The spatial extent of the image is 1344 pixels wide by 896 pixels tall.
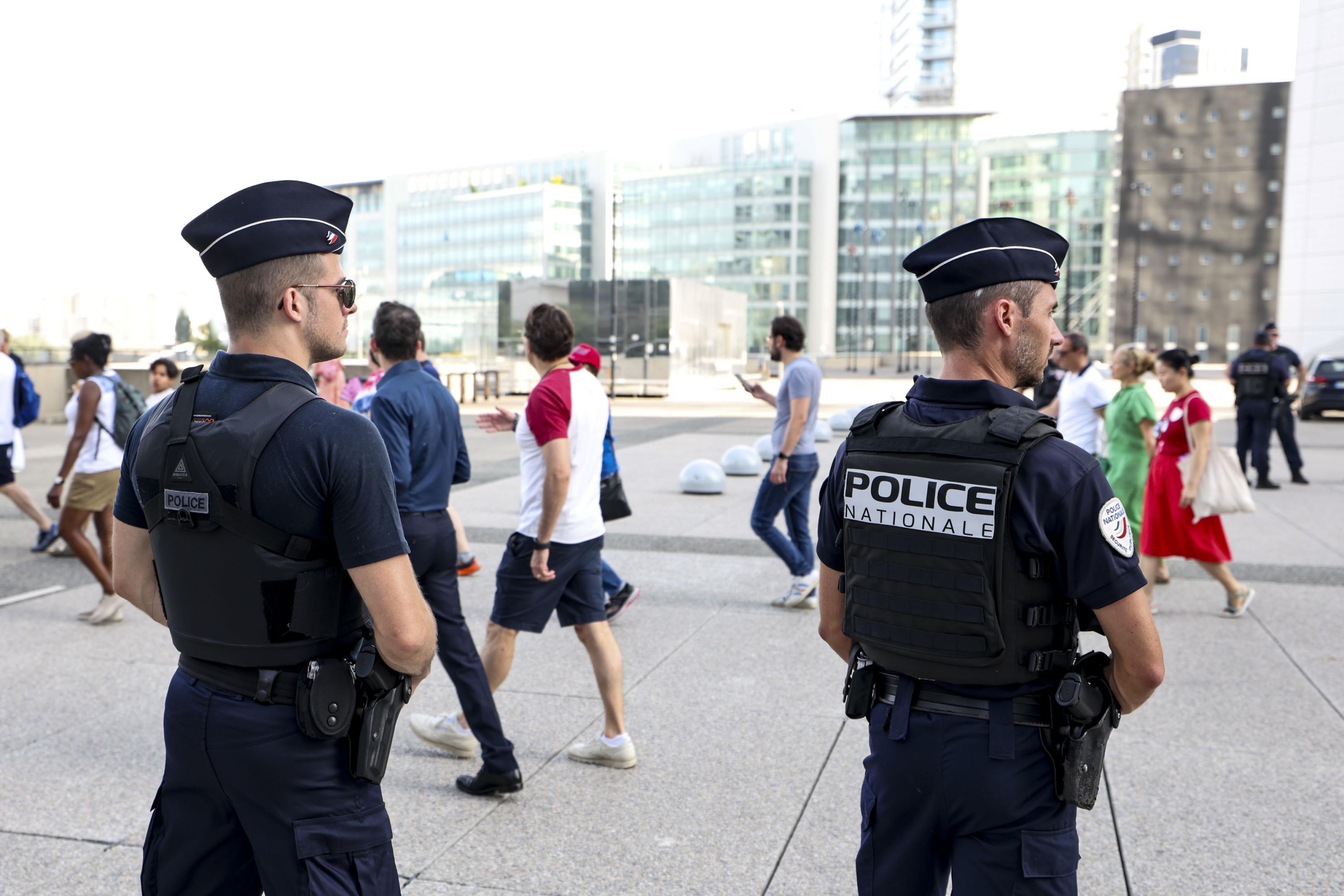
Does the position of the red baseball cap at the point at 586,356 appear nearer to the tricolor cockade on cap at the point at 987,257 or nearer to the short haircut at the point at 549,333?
the short haircut at the point at 549,333

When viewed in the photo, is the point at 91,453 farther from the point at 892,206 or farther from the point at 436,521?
the point at 892,206

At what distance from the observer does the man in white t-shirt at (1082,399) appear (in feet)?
26.2

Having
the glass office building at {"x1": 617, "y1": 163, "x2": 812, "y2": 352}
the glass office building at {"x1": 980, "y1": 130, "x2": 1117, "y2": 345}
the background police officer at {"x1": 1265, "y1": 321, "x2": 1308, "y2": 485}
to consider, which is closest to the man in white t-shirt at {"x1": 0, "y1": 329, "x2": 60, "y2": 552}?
the background police officer at {"x1": 1265, "y1": 321, "x2": 1308, "y2": 485}

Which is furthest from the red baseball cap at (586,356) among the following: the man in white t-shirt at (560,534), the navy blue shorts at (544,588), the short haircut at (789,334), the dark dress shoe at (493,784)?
the short haircut at (789,334)

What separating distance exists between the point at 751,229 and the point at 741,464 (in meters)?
93.8

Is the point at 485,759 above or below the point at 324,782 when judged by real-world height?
below

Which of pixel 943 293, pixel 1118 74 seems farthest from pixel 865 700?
pixel 1118 74

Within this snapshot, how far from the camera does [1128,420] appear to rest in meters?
7.57

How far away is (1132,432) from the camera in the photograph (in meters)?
7.59

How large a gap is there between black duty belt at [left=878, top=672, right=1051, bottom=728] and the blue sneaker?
892 centimetres

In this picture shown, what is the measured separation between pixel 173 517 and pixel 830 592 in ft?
4.43

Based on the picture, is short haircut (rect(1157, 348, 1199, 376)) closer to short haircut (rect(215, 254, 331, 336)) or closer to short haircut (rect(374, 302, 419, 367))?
short haircut (rect(374, 302, 419, 367))

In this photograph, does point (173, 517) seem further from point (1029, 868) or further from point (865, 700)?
point (1029, 868)

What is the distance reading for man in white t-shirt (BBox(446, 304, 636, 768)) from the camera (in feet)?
14.3
